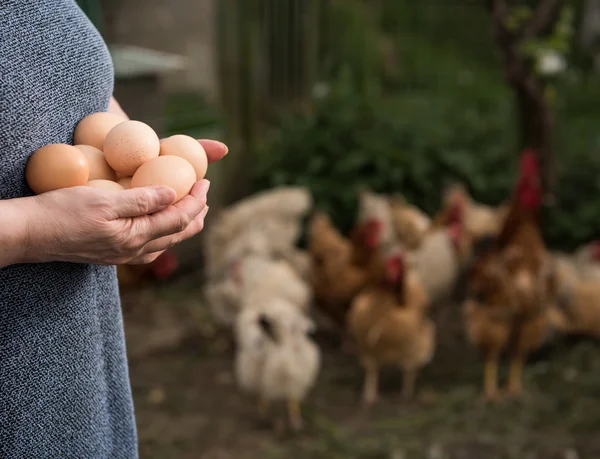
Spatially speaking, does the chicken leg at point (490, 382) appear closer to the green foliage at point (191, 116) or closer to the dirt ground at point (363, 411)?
the dirt ground at point (363, 411)

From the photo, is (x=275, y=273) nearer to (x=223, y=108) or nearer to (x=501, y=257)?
(x=501, y=257)

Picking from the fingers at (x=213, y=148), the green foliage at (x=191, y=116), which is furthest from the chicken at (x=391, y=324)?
the fingers at (x=213, y=148)

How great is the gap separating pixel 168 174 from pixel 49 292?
0.20m

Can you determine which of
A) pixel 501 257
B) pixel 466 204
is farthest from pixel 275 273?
pixel 466 204

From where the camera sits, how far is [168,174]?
828 mm

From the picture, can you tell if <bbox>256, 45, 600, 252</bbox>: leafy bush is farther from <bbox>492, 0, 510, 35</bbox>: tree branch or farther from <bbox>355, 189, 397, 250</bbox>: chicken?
<bbox>492, 0, 510, 35</bbox>: tree branch

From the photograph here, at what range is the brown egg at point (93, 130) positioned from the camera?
0.86m

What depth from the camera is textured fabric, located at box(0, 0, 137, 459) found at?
754 millimetres

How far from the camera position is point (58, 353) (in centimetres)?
82

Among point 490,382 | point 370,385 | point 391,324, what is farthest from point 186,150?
point 490,382

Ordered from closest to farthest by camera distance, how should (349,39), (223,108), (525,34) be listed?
1. (525,34)
2. (223,108)
3. (349,39)

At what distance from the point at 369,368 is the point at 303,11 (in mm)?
2618

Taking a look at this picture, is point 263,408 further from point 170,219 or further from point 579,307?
point 170,219

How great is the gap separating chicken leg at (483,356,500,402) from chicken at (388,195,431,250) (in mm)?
793
